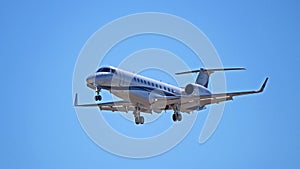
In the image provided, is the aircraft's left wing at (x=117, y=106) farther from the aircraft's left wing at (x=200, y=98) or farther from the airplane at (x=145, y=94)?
the aircraft's left wing at (x=200, y=98)

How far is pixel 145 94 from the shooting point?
52.0 meters

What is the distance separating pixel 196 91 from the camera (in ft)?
182

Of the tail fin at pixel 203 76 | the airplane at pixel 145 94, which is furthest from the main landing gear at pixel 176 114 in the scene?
the tail fin at pixel 203 76

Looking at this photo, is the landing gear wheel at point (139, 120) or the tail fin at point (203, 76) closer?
the landing gear wheel at point (139, 120)

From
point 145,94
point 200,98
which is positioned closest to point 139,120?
point 145,94

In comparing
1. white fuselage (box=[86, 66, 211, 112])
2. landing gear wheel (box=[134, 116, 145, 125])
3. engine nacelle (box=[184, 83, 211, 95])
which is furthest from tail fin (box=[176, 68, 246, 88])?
landing gear wheel (box=[134, 116, 145, 125])

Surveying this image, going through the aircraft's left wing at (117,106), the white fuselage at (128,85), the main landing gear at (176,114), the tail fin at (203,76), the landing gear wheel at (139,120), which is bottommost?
the landing gear wheel at (139,120)

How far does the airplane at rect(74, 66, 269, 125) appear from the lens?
1992 inches

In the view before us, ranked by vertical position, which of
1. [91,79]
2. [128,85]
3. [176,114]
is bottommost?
[176,114]

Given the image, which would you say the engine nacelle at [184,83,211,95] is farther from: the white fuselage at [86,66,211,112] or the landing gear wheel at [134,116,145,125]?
the landing gear wheel at [134,116,145,125]

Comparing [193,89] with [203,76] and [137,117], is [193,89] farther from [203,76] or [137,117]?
[203,76]

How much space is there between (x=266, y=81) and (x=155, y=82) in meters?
8.15

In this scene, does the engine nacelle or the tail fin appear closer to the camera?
the engine nacelle

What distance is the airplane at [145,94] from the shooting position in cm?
5059
